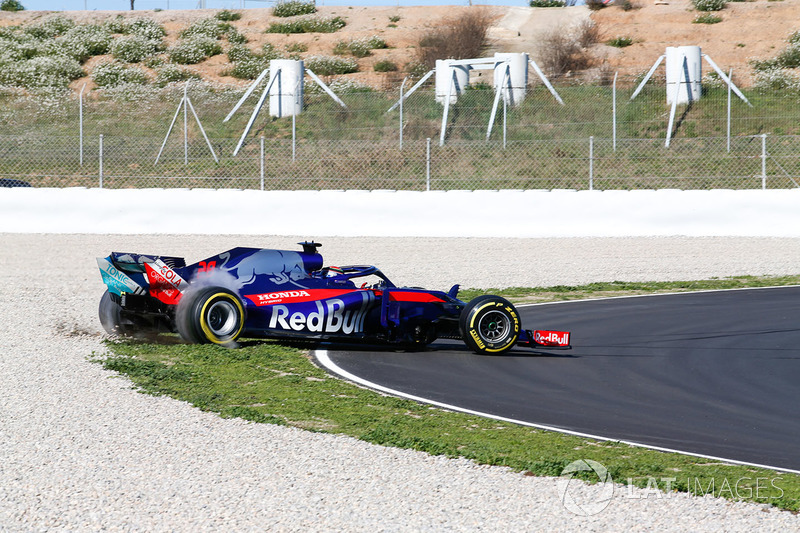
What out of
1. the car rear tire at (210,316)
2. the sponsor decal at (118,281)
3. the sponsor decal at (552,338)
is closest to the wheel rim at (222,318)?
the car rear tire at (210,316)

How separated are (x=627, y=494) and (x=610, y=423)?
196cm

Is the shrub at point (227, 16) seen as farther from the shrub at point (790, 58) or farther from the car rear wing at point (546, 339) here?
the car rear wing at point (546, 339)

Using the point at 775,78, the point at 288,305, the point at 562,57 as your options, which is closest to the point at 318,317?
the point at 288,305

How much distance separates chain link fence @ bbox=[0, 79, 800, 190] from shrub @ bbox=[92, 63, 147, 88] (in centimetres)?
1331

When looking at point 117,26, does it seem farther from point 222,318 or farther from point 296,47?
point 222,318

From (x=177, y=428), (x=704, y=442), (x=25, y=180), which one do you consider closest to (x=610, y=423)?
(x=704, y=442)

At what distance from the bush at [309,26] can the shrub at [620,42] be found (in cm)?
1570

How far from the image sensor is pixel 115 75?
44.8 m

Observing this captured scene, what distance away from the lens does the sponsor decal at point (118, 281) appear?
10391 mm

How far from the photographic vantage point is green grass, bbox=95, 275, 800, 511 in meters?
5.91

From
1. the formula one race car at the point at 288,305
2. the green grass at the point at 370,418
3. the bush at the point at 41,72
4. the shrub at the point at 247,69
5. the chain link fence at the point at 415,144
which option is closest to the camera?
the green grass at the point at 370,418

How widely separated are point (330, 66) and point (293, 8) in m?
13.6

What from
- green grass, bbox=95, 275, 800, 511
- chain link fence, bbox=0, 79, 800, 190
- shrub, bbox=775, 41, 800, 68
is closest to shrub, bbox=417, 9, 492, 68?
shrub, bbox=775, 41, 800, 68

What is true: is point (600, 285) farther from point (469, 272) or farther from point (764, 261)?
point (764, 261)
